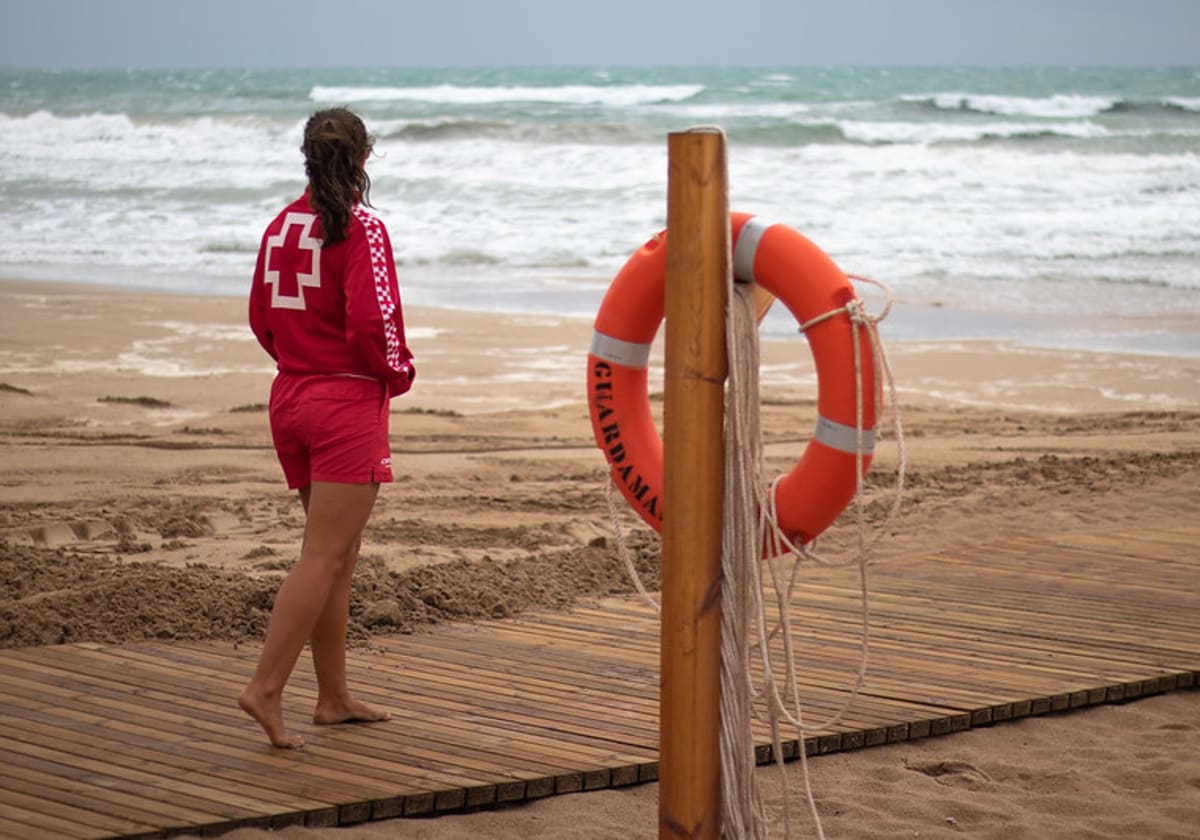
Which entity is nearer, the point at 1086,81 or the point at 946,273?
the point at 946,273

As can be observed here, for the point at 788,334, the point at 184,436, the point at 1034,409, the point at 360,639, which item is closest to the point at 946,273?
the point at 788,334

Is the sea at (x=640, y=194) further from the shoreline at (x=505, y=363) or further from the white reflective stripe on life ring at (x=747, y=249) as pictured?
the white reflective stripe on life ring at (x=747, y=249)

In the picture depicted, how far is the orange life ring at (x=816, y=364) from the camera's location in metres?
2.79

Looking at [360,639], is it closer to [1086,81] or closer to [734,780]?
[734,780]

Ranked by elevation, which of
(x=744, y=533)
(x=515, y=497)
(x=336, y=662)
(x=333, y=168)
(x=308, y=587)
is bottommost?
(x=515, y=497)

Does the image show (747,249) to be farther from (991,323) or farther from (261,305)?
(991,323)

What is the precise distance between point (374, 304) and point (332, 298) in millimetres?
116

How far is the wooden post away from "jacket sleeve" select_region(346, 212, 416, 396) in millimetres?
678

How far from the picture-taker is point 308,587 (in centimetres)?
322

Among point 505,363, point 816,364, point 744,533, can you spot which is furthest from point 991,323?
point 744,533

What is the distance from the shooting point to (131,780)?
311 cm

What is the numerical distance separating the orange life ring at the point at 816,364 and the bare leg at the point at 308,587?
61 centimetres

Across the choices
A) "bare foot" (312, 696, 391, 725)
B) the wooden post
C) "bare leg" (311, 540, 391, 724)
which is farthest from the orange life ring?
"bare foot" (312, 696, 391, 725)

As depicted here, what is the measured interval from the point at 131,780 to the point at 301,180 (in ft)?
62.4
